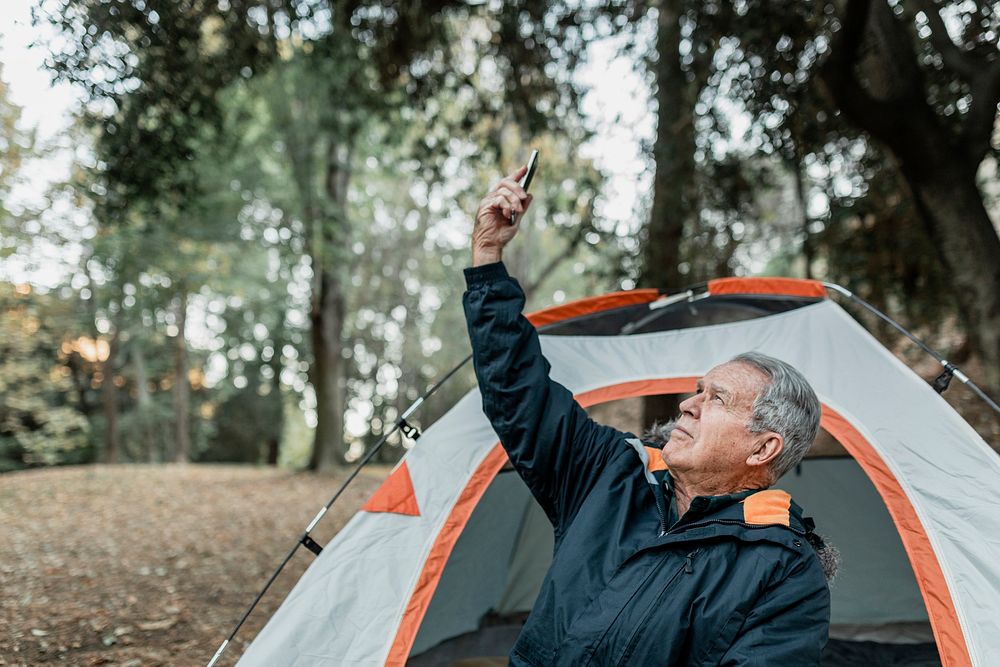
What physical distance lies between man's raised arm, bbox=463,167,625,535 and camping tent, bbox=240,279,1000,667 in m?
0.46

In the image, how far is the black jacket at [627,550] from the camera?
1434 mm

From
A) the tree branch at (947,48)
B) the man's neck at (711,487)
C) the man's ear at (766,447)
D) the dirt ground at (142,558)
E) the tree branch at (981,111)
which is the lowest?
the dirt ground at (142,558)

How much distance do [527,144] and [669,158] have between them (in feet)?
8.07

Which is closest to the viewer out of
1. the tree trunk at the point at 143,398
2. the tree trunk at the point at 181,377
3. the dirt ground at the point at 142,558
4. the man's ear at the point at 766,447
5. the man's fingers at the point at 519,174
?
the man's ear at the point at 766,447

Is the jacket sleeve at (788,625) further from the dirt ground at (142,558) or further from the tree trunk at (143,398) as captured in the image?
the tree trunk at (143,398)

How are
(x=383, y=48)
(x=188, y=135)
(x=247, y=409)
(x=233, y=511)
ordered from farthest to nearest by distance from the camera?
(x=247, y=409) → (x=233, y=511) → (x=383, y=48) → (x=188, y=135)

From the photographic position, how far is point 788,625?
4.67 ft

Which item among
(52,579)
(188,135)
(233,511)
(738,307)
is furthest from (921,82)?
(233,511)

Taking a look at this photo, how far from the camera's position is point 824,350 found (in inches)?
91.5

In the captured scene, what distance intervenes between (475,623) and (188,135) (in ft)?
11.9

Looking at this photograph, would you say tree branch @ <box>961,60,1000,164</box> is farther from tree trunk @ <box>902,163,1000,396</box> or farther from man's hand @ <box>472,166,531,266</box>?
man's hand @ <box>472,166,531,266</box>

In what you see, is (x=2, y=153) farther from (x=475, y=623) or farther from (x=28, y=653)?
(x=475, y=623)

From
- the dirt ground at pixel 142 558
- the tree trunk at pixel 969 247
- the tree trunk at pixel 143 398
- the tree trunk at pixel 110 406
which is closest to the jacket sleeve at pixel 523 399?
the dirt ground at pixel 142 558

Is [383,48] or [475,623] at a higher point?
[383,48]
